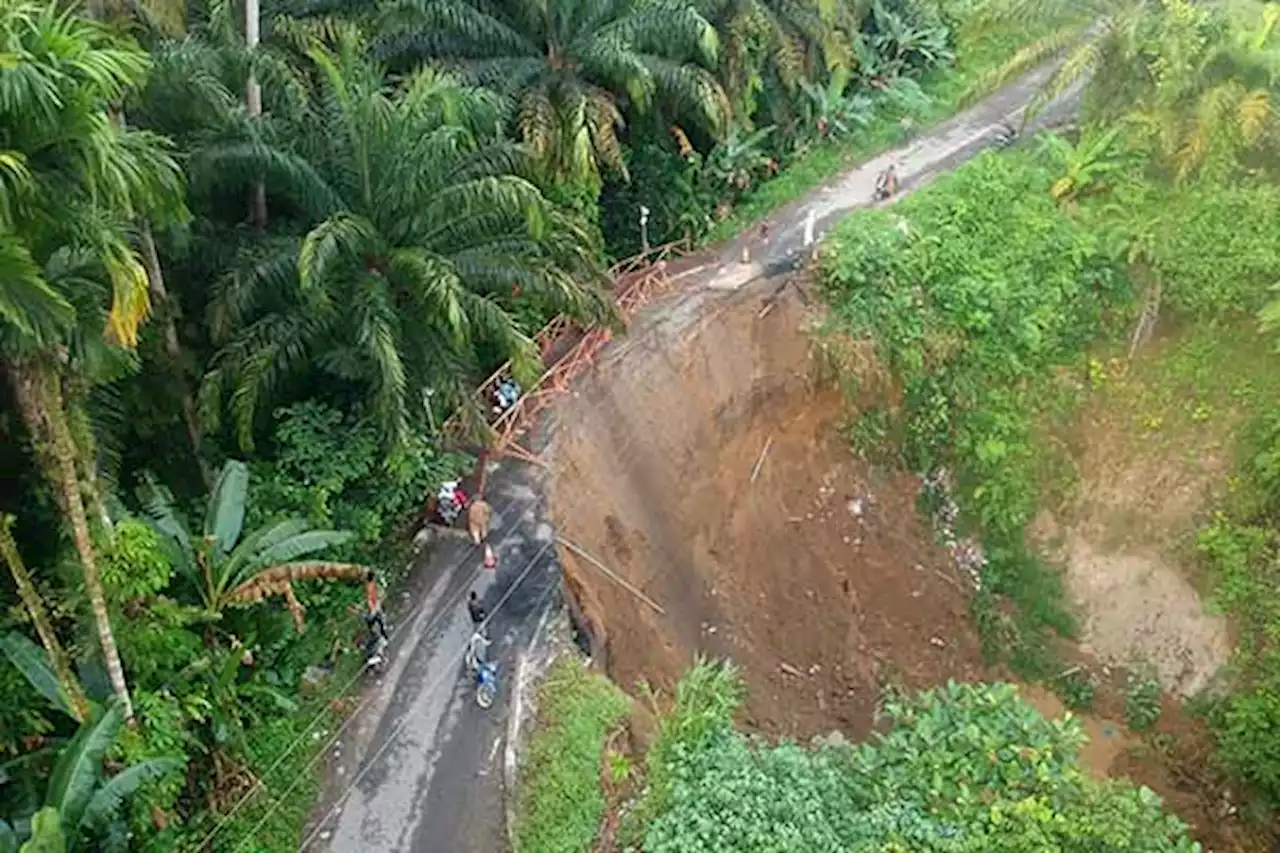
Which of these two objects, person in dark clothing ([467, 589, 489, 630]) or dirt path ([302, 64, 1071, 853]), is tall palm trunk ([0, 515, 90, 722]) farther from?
person in dark clothing ([467, 589, 489, 630])

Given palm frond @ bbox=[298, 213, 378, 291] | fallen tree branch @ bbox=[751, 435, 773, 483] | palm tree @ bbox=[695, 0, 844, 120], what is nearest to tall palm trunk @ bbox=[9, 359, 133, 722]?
palm frond @ bbox=[298, 213, 378, 291]

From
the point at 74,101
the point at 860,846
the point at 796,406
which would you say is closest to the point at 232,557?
the point at 74,101

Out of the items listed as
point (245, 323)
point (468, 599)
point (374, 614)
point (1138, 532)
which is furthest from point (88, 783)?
point (1138, 532)

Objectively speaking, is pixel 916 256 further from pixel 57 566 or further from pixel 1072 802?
pixel 57 566

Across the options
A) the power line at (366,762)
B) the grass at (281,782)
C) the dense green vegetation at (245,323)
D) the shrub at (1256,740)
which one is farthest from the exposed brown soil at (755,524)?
the grass at (281,782)

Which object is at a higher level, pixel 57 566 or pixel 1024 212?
pixel 57 566
